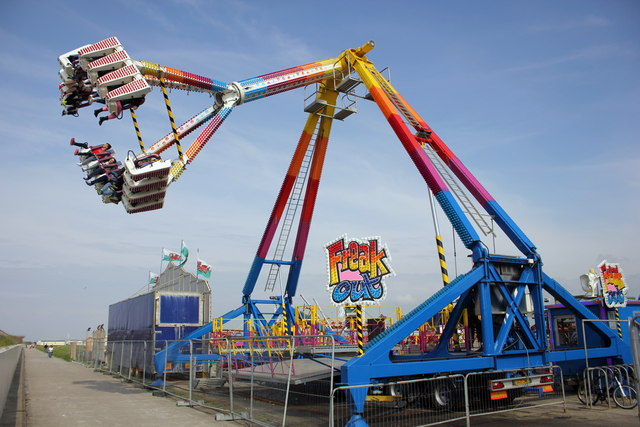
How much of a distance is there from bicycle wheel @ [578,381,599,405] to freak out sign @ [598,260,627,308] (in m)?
3.41

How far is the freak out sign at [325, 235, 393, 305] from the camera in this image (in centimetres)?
1172

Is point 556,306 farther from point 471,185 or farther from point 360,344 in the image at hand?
point 360,344

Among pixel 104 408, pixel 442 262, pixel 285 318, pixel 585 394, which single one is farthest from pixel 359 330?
pixel 285 318

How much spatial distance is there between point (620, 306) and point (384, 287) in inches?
423

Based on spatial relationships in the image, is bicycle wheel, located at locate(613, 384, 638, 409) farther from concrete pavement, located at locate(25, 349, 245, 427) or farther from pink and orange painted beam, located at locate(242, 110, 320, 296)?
pink and orange painted beam, located at locate(242, 110, 320, 296)

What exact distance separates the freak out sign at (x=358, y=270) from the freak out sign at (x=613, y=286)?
9.77 m

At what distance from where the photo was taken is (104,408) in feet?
48.9

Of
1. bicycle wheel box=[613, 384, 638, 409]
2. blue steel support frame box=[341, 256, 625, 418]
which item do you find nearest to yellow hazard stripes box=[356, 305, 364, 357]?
blue steel support frame box=[341, 256, 625, 418]

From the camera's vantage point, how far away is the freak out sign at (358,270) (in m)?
11.7

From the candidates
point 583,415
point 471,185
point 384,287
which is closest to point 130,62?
point 384,287

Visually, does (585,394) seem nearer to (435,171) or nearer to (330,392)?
(435,171)

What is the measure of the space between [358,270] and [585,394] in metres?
7.77

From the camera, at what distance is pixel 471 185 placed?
16.4 meters

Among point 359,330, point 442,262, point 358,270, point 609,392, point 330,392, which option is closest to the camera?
point 330,392
